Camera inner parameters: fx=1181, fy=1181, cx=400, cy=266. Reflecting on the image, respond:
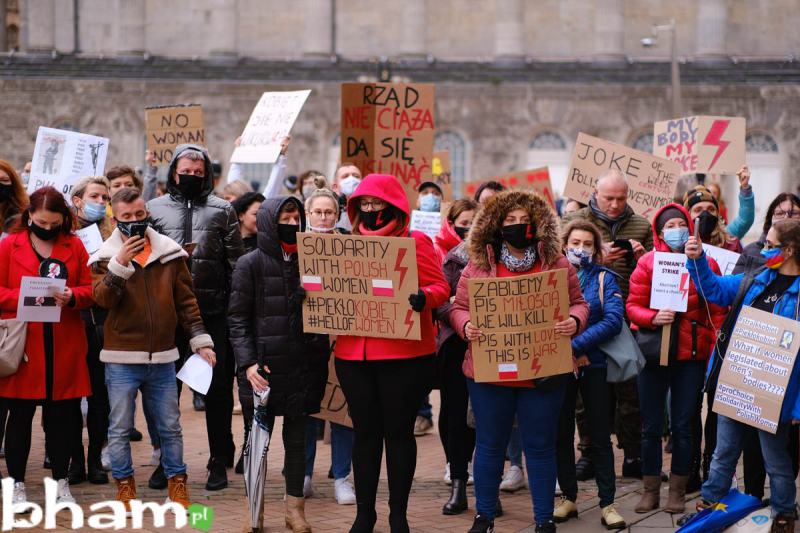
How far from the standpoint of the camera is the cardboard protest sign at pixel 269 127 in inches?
438

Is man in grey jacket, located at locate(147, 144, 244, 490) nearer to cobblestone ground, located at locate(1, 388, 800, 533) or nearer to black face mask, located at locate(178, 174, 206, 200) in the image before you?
black face mask, located at locate(178, 174, 206, 200)

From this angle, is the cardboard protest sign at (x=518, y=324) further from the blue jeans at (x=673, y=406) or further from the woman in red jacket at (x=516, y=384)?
the blue jeans at (x=673, y=406)

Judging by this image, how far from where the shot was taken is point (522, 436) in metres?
6.86

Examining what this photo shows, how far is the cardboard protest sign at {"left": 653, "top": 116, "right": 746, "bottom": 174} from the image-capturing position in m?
11.7

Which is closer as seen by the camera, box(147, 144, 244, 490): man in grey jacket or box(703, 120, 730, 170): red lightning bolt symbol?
box(147, 144, 244, 490): man in grey jacket

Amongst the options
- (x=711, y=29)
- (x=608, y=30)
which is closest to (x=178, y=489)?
(x=608, y=30)

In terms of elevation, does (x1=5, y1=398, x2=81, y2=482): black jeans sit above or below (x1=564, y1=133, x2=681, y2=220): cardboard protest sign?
below

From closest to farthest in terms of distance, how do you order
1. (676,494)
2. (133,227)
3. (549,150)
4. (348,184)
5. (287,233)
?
(287,233)
(133,227)
(676,494)
(348,184)
(549,150)

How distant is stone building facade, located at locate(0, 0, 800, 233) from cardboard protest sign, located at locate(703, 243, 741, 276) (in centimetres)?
2744

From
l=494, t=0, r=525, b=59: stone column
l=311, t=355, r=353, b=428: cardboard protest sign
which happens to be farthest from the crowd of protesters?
l=494, t=0, r=525, b=59: stone column

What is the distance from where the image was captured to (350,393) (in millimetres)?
6895

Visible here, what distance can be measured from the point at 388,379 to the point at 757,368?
2148 millimetres

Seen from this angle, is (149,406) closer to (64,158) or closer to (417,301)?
(417,301)

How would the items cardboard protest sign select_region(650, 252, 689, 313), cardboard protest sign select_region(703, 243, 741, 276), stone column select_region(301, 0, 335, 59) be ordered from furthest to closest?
stone column select_region(301, 0, 335, 59)
cardboard protest sign select_region(703, 243, 741, 276)
cardboard protest sign select_region(650, 252, 689, 313)
